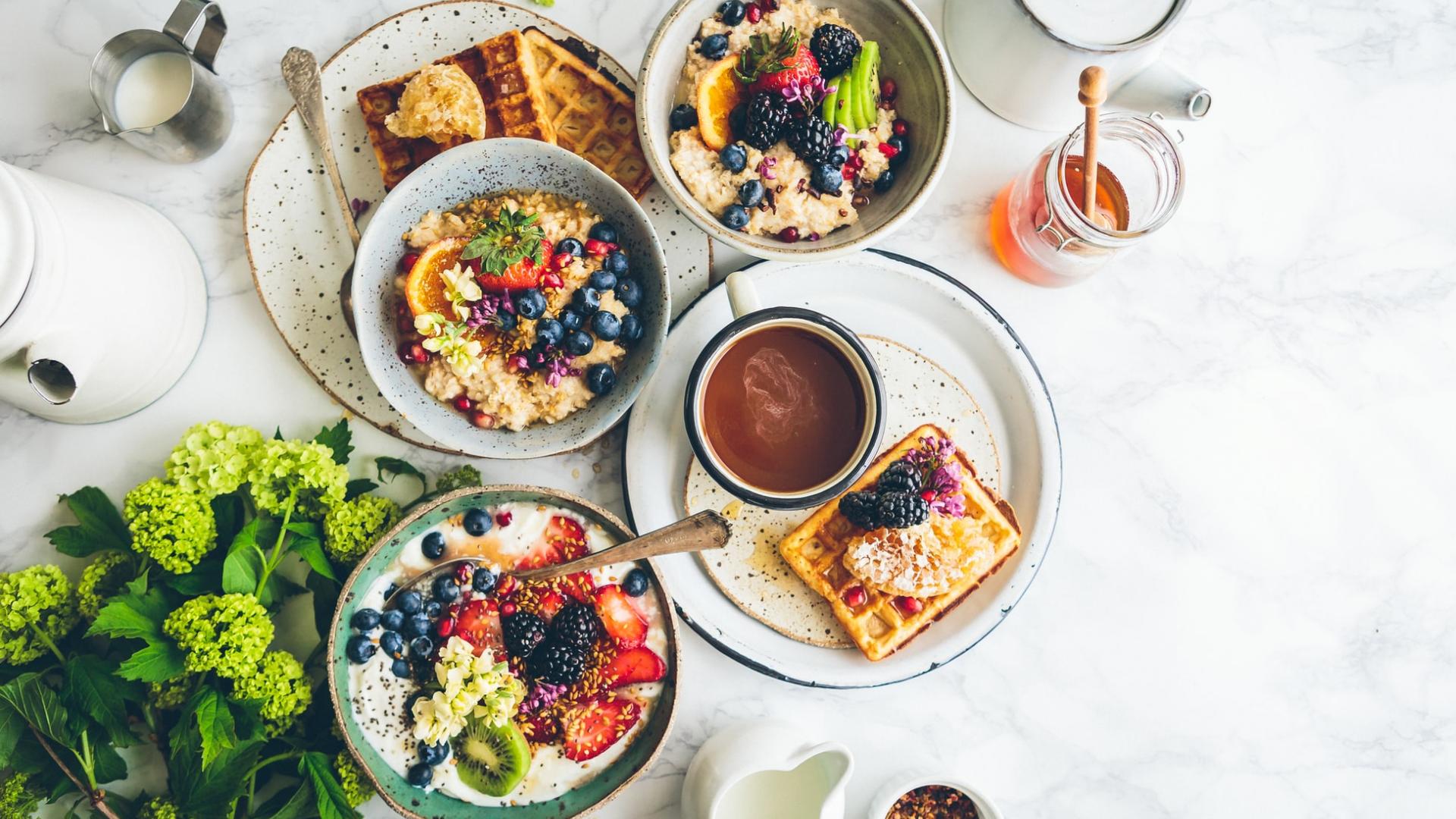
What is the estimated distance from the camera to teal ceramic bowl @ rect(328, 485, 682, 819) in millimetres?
1925

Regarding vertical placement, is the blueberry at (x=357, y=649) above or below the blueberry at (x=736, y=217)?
below

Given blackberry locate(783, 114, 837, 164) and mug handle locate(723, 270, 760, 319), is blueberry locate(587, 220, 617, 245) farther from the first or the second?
blackberry locate(783, 114, 837, 164)

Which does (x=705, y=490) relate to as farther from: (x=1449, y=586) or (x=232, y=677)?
(x=1449, y=586)

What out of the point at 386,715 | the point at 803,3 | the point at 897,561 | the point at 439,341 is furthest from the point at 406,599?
the point at 803,3

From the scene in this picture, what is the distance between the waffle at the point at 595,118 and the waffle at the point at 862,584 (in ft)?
2.93

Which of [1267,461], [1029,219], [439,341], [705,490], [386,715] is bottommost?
[1267,461]

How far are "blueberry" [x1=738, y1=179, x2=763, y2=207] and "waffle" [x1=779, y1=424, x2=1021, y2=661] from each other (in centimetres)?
67

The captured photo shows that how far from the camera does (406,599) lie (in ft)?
6.56

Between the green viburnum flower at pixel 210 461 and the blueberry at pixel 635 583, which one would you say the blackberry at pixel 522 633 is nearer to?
the blueberry at pixel 635 583

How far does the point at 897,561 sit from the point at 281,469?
53.3 inches

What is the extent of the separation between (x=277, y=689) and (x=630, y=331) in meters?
1.06

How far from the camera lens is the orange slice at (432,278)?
191 cm

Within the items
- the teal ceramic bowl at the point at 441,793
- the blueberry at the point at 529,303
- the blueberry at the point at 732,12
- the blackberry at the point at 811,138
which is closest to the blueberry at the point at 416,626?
the teal ceramic bowl at the point at 441,793

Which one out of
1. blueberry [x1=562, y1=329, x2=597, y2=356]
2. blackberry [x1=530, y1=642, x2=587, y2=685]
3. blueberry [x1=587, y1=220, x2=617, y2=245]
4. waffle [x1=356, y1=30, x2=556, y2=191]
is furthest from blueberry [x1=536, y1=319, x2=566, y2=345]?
blackberry [x1=530, y1=642, x2=587, y2=685]
